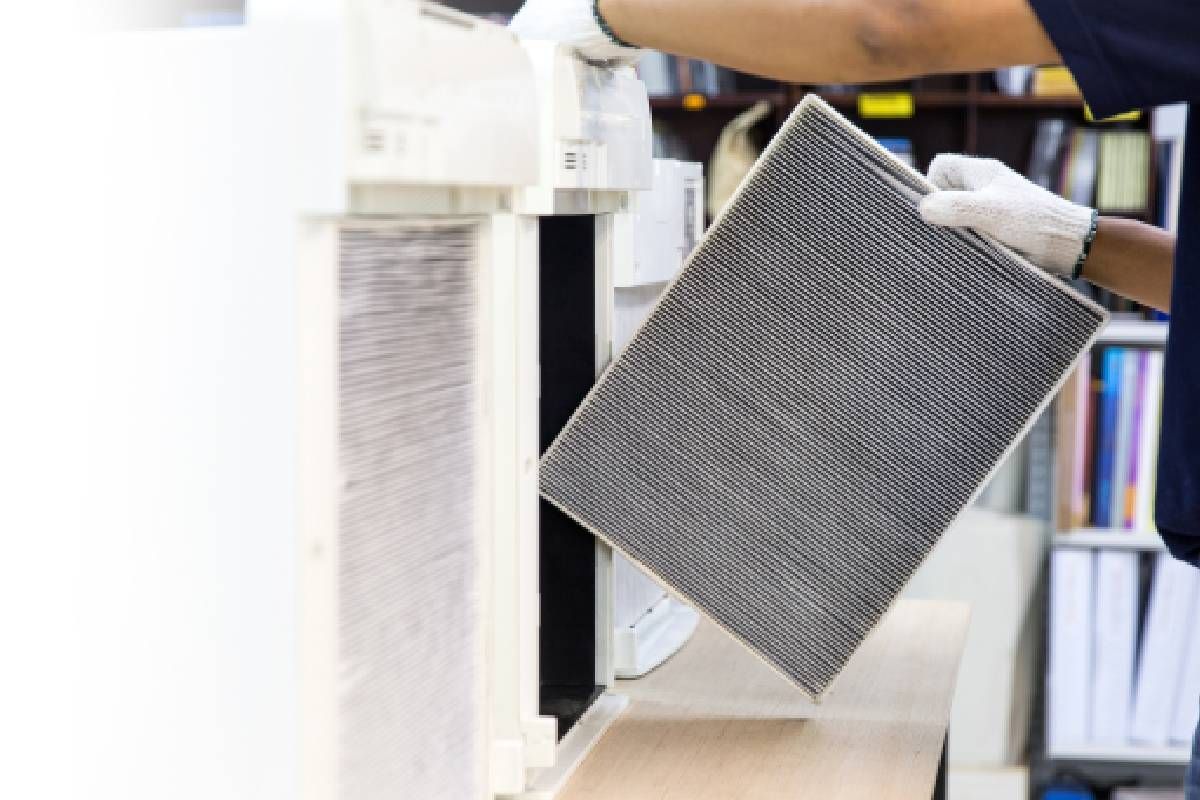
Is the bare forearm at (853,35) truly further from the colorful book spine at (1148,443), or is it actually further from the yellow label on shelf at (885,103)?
the yellow label on shelf at (885,103)

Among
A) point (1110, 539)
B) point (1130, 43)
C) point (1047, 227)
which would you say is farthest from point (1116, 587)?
point (1130, 43)

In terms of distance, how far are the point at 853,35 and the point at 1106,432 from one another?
2.00m

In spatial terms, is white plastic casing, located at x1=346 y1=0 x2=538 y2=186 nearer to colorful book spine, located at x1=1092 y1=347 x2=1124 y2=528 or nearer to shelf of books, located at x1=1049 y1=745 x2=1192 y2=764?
colorful book spine, located at x1=1092 y1=347 x2=1124 y2=528

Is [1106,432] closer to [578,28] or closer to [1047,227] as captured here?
[1047,227]

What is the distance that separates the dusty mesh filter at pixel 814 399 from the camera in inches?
44.4

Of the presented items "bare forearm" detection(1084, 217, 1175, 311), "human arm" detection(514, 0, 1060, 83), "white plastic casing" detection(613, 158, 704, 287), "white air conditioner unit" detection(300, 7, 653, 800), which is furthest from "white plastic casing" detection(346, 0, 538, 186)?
"bare forearm" detection(1084, 217, 1175, 311)

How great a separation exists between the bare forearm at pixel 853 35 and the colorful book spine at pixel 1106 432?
1.88 m

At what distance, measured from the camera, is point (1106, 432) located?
9.23 feet

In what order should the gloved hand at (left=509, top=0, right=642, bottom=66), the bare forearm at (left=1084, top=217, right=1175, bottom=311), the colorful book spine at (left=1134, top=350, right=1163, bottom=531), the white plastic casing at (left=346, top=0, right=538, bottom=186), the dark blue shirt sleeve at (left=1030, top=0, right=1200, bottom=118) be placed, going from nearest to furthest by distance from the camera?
the white plastic casing at (left=346, top=0, right=538, bottom=186), the dark blue shirt sleeve at (left=1030, top=0, right=1200, bottom=118), the gloved hand at (left=509, top=0, right=642, bottom=66), the bare forearm at (left=1084, top=217, right=1175, bottom=311), the colorful book spine at (left=1134, top=350, right=1163, bottom=531)

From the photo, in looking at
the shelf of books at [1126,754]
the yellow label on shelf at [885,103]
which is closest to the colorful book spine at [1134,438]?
the shelf of books at [1126,754]

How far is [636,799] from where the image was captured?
1086 millimetres

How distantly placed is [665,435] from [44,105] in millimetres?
642

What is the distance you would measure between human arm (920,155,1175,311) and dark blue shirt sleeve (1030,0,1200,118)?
0.38 ft

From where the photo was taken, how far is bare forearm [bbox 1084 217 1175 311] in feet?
4.10
